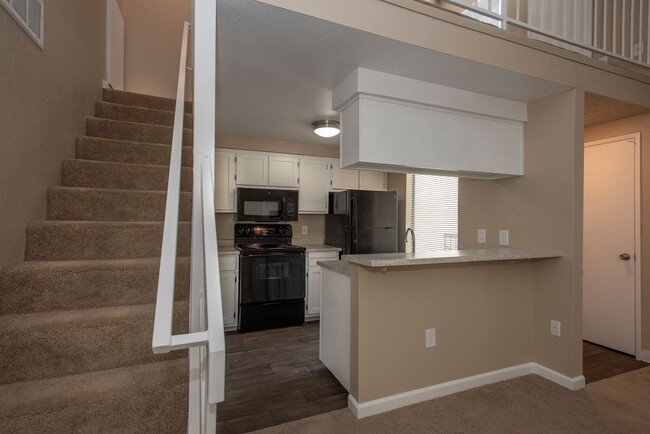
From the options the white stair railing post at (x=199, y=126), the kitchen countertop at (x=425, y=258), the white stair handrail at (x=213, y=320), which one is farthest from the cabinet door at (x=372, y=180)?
the white stair handrail at (x=213, y=320)

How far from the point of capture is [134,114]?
119 inches

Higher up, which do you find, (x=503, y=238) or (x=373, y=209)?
(x=373, y=209)

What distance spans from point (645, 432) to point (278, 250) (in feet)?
10.5

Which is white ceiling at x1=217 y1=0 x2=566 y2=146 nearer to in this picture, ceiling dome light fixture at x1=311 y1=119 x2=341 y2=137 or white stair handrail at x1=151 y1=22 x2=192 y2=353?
ceiling dome light fixture at x1=311 y1=119 x2=341 y2=137

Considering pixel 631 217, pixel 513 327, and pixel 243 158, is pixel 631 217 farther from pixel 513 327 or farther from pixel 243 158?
pixel 243 158

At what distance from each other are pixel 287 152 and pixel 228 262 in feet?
5.37

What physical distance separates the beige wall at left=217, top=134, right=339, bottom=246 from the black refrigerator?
0.29 meters

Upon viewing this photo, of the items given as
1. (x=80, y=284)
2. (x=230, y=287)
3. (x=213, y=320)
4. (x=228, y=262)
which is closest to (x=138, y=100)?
(x=228, y=262)

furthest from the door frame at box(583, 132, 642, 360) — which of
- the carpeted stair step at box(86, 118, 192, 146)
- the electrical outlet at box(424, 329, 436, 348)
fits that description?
the carpeted stair step at box(86, 118, 192, 146)

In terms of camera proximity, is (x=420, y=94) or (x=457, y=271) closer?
(x=420, y=94)

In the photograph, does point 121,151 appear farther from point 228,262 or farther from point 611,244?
point 611,244

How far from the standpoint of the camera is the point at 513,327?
8.95 ft

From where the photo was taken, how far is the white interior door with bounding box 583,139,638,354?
10.1 ft

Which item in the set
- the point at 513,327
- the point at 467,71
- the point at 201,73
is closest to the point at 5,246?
the point at 201,73
